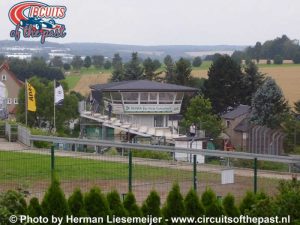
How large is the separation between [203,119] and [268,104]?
8.03 metres

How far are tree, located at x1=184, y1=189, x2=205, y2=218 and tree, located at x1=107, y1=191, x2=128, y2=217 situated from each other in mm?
1095

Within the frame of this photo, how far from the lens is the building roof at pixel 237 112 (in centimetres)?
6769

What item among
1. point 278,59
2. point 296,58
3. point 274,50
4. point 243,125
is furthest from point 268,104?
point 274,50

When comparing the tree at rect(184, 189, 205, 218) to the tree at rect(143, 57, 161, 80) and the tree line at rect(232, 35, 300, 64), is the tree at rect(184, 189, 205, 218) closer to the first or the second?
the tree at rect(143, 57, 161, 80)

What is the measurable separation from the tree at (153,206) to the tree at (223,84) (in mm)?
59227

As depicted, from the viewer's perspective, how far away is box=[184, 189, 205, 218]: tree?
42.9 ft

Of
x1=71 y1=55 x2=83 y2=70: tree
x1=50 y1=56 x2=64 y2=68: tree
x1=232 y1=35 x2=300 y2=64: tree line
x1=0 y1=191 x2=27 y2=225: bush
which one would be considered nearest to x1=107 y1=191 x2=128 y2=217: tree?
x1=0 y1=191 x2=27 y2=225: bush

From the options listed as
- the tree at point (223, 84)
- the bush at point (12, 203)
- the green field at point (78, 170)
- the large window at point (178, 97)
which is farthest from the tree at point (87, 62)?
the bush at point (12, 203)

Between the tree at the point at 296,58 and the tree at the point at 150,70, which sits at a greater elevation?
the tree at the point at 296,58

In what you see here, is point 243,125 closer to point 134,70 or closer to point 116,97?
point 116,97

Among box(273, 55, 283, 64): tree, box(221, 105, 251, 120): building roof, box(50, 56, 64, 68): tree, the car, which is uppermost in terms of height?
A: the car

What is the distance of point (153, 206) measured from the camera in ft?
43.1

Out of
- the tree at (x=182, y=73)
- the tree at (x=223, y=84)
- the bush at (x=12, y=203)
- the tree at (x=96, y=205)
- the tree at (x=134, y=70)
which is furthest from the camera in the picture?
the tree at (x=134, y=70)

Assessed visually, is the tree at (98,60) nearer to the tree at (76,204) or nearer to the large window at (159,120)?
the large window at (159,120)
